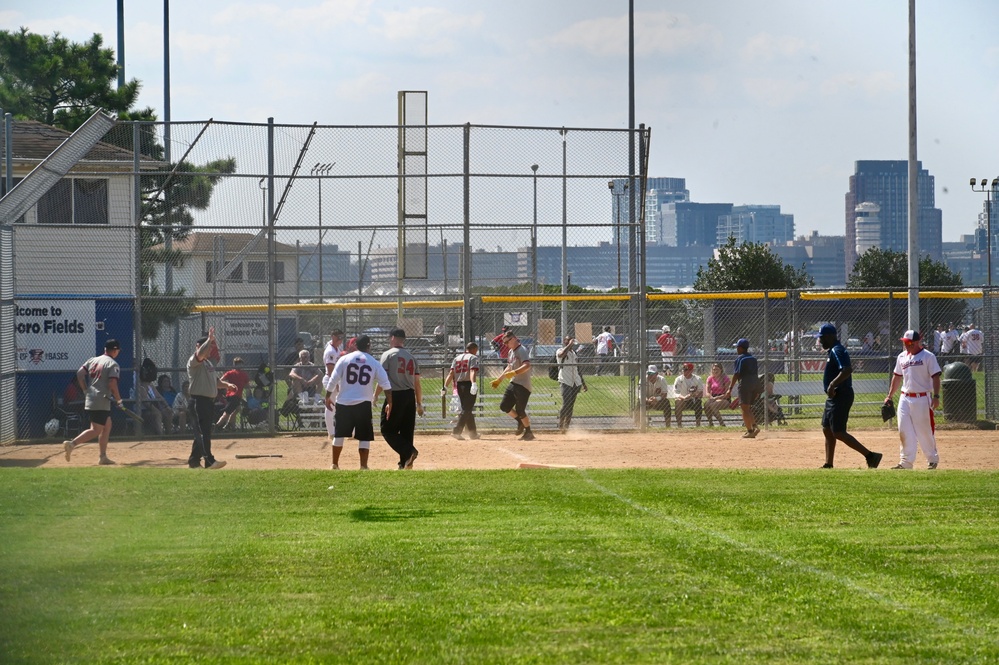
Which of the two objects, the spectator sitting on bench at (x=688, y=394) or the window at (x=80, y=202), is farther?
the window at (x=80, y=202)

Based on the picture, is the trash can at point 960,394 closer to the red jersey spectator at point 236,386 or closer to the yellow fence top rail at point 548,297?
the yellow fence top rail at point 548,297

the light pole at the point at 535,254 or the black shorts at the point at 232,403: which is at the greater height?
the light pole at the point at 535,254

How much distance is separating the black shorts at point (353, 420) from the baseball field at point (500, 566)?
0.66 metres

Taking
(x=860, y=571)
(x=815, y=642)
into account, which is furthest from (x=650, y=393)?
(x=815, y=642)

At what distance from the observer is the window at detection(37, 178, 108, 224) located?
76.9 ft

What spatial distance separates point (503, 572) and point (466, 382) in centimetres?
1136

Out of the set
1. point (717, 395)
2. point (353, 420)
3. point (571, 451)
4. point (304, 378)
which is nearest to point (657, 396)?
point (717, 395)

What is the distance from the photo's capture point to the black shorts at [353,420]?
46.7 feet

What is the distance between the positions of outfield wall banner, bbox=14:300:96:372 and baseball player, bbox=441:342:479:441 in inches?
234

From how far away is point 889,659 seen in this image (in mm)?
5637

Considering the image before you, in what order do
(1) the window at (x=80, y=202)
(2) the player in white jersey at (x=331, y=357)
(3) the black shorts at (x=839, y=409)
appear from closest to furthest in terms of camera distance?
1. (3) the black shorts at (x=839, y=409)
2. (2) the player in white jersey at (x=331, y=357)
3. (1) the window at (x=80, y=202)

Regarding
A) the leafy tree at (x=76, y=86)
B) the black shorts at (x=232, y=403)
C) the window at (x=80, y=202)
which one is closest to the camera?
the black shorts at (x=232, y=403)

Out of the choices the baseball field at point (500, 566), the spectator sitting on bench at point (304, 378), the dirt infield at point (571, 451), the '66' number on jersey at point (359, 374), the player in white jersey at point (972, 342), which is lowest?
the dirt infield at point (571, 451)

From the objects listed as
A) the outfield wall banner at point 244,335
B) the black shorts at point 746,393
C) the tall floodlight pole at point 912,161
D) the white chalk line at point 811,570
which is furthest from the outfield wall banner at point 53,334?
the tall floodlight pole at point 912,161
